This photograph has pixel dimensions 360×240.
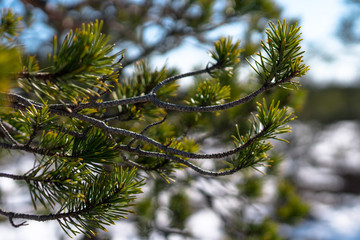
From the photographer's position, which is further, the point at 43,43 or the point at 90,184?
the point at 43,43

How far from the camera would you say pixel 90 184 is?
46 cm

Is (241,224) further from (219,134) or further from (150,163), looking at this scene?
(150,163)

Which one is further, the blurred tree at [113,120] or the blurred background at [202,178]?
the blurred background at [202,178]

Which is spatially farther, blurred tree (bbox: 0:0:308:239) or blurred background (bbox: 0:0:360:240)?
blurred background (bbox: 0:0:360:240)

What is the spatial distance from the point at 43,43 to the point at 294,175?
18.5 feet

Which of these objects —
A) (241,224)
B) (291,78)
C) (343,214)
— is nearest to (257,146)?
(291,78)

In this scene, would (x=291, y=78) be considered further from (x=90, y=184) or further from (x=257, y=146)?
(x=90, y=184)

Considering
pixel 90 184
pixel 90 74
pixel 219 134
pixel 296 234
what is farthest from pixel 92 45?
pixel 296 234

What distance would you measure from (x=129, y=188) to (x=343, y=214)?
615 cm

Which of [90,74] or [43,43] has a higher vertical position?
[43,43]

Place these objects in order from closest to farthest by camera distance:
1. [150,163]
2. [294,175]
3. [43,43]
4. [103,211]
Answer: [103,211] → [150,163] → [43,43] → [294,175]

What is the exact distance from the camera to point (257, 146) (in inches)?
18.6

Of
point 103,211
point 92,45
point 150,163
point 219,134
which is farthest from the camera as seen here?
point 219,134

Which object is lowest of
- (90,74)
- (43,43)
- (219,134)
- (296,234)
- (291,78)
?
(90,74)
